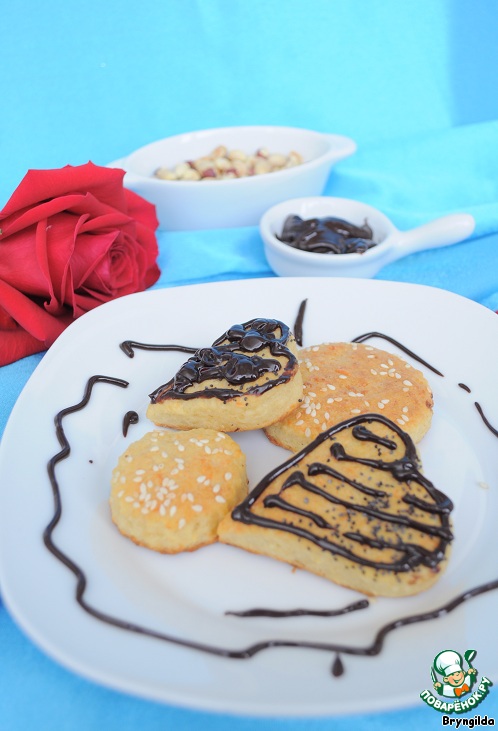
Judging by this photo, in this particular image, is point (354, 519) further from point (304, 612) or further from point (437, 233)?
point (437, 233)

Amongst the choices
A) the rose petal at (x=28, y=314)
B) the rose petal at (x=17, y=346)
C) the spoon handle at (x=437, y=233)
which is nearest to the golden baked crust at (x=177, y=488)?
the rose petal at (x=28, y=314)

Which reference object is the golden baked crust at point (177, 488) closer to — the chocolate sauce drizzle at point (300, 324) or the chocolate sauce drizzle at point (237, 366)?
the chocolate sauce drizzle at point (237, 366)

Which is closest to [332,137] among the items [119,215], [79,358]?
[119,215]

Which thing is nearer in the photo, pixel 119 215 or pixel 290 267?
pixel 119 215

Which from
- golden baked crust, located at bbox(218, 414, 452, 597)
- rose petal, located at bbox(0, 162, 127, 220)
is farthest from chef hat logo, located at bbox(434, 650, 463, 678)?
rose petal, located at bbox(0, 162, 127, 220)

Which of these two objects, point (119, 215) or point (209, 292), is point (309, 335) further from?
point (119, 215)

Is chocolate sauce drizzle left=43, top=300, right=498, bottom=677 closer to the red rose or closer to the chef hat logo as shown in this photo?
the chef hat logo
